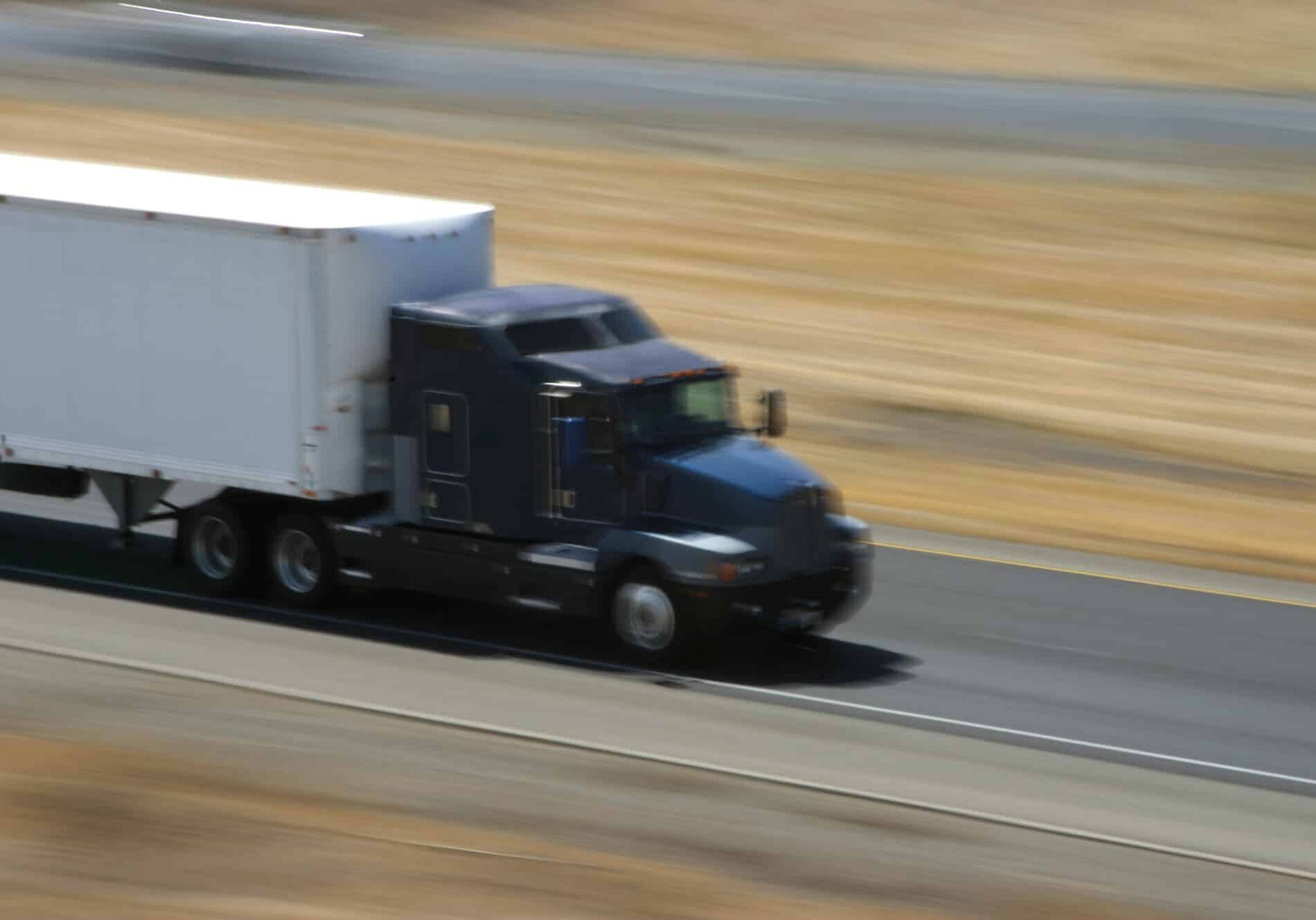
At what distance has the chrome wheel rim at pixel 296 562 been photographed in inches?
687

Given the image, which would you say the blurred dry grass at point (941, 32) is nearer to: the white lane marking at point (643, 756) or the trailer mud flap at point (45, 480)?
the trailer mud flap at point (45, 480)

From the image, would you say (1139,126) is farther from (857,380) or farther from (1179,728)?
(1179,728)

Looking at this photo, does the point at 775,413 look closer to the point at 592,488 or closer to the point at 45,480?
the point at 592,488

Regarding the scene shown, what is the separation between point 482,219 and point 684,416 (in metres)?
2.97

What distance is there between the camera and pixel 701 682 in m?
15.5

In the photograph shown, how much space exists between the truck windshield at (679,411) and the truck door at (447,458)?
1.43 m

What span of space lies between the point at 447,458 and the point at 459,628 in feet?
4.82

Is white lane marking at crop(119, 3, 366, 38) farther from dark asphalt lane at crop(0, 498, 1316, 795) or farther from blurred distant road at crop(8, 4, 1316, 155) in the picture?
dark asphalt lane at crop(0, 498, 1316, 795)

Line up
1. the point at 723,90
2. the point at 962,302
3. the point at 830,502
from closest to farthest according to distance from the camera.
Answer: the point at 830,502 → the point at 962,302 → the point at 723,90

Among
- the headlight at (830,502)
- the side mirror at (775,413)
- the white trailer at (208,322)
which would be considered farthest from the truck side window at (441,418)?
the headlight at (830,502)

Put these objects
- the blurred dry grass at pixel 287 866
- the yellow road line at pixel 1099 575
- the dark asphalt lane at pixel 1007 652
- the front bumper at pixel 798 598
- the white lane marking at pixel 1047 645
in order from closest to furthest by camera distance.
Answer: the blurred dry grass at pixel 287 866 → the dark asphalt lane at pixel 1007 652 → the front bumper at pixel 798 598 → the white lane marking at pixel 1047 645 → the yellow road line at pixel 1099 575

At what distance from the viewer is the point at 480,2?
2303 inches

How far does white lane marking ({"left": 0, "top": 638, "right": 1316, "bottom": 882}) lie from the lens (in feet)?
38.8

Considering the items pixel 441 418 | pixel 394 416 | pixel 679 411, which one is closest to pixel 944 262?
pixel 679 411
